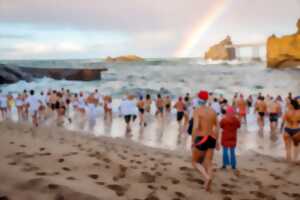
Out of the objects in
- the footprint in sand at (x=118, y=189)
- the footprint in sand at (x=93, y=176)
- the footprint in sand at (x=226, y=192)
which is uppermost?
the footprint in sand at (x=93, y=176)

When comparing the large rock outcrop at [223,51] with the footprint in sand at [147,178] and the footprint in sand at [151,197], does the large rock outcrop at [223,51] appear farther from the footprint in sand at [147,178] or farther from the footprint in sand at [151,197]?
the footprint in sand at [151,197]

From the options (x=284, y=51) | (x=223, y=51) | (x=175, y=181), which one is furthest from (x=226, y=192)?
(x=223, y=51)

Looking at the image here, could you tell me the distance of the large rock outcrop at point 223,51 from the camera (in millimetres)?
126738

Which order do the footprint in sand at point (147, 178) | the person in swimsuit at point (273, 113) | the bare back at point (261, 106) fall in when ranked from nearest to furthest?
the footprint in sand at point (147, 178)
the person in swimsuit at point (273, 113)
the bare back at point (261, 106)

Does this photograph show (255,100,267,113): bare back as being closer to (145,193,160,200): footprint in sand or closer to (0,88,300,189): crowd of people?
(0,88,300,189): crowd of people

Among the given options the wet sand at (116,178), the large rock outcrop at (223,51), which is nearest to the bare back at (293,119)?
the wet sand at (116,178)

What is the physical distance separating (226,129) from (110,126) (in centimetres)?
748

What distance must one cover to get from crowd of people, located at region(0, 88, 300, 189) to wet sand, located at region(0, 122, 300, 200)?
0.52 meters

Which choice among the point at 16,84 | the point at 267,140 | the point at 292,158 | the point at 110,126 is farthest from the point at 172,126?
the point at 16,84

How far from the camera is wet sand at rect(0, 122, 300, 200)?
3.90 meters

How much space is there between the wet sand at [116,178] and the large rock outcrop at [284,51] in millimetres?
61359

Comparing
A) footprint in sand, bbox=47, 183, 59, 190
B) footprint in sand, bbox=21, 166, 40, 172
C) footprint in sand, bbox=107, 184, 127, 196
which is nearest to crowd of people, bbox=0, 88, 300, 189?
footprint in sand, bbox=107, 184, 127, 196

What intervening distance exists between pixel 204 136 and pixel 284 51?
216ft

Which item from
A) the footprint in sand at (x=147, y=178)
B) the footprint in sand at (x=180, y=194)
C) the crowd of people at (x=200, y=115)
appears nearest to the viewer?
the footprint in sand at (x=180, y=194)
